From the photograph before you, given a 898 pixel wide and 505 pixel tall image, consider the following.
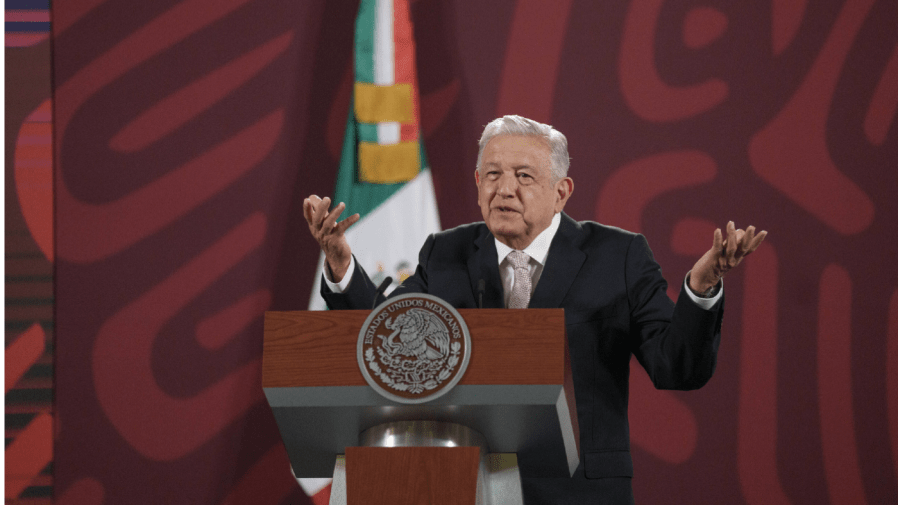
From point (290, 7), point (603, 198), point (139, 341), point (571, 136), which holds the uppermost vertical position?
point (290, 7)

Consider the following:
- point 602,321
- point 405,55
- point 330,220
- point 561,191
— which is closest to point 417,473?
point 330,220

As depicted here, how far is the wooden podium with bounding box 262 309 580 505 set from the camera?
3.67ft

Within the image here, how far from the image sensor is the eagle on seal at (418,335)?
44.8 inches

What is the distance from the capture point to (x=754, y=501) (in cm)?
298

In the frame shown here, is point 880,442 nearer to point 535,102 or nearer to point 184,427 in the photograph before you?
point 535,102

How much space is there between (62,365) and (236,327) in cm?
68

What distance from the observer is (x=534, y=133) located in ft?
5.87

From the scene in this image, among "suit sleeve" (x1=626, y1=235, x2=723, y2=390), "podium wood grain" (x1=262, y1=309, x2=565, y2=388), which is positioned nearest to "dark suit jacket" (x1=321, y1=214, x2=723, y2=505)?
"suit sleeve" (x1=626, y1=235, x2=723, y2=390)

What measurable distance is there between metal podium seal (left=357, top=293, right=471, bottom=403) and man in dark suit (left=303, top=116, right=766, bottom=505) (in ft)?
1.31

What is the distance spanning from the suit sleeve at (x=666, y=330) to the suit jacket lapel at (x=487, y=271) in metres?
0.27

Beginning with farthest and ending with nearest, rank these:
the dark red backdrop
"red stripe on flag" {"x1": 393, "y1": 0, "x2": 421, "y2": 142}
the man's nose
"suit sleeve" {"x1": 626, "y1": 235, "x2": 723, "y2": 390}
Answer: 1. "red stripe on flag" {"x1": 393, "y1": 0, "x2": 421, "y2": 142}
2. the dark red backdrop
3. the man's nose
4. "suit sleeve" {"x1": 626, "y1": 235, "x2": 723, "y2": 390}

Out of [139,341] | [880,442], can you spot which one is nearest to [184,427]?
[139,341]

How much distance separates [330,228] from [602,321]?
0.57 m

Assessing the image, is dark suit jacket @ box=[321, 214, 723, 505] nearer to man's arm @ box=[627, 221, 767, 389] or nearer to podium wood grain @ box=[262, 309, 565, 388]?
man's arm @ box=[627, 221, 767, 389]
